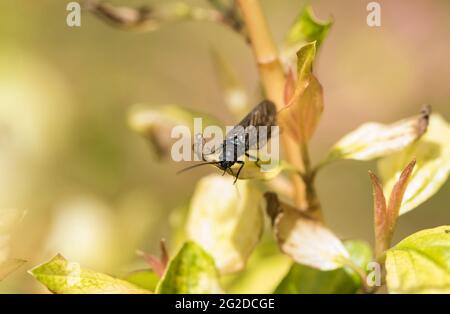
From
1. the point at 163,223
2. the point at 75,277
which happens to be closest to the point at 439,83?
the point at 163,223

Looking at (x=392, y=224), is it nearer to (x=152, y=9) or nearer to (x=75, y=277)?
(x=75, y=277)

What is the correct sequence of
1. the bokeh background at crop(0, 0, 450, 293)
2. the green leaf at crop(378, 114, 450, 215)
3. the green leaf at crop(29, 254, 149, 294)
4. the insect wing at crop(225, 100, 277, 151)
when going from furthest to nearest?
the bokeh background at crop(0, 0, 450, 293), the insect wing at crop(225, 100, 277, 151), the green leaf at crop(378, 114, 450, 215), the green leaf at crop(29, 254, 149, 294)

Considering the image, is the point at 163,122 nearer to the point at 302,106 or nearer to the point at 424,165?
the point at 302,106

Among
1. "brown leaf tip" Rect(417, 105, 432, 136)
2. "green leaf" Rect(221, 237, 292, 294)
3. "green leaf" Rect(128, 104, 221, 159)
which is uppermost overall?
"green leaf" Rect(128, 104, 221, 159)

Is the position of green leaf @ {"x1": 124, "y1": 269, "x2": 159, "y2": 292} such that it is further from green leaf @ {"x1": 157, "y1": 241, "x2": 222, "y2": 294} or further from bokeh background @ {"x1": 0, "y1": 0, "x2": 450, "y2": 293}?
bokeh background @ {"x1": 0, "y1": 0, "x2": 450, "y2": 293}

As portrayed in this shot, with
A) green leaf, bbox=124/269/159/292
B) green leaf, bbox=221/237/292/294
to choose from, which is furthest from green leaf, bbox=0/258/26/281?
green leaf, bbox=221/237/292/294

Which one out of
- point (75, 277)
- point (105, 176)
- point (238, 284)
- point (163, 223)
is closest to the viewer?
point (75, 277)

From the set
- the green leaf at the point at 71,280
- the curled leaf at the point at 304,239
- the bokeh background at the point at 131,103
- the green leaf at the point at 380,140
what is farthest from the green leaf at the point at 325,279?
the bokeh background at the point at 131,103
